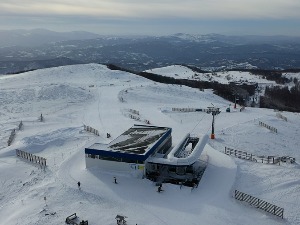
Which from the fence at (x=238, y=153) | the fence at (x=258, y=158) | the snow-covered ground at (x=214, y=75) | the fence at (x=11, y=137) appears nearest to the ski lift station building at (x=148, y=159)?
the fence at (x=238, y=153)

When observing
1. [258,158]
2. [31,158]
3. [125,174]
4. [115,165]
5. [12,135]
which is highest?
[115,165]

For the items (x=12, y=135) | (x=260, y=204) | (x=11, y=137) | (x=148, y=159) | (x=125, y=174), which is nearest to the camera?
(x=260, y=204)

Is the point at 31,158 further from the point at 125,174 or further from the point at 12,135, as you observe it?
the point at 125,174

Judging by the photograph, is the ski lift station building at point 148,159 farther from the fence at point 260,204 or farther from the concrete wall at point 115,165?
the fence at point 260,204

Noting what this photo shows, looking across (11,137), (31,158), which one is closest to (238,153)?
(31,158)

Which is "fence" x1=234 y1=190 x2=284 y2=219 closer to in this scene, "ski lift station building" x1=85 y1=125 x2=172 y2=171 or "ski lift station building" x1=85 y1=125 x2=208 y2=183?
"ski lift station building" x1=85 y1=125 x2=208 y2=183

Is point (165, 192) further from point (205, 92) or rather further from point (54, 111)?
point (205, 92)
